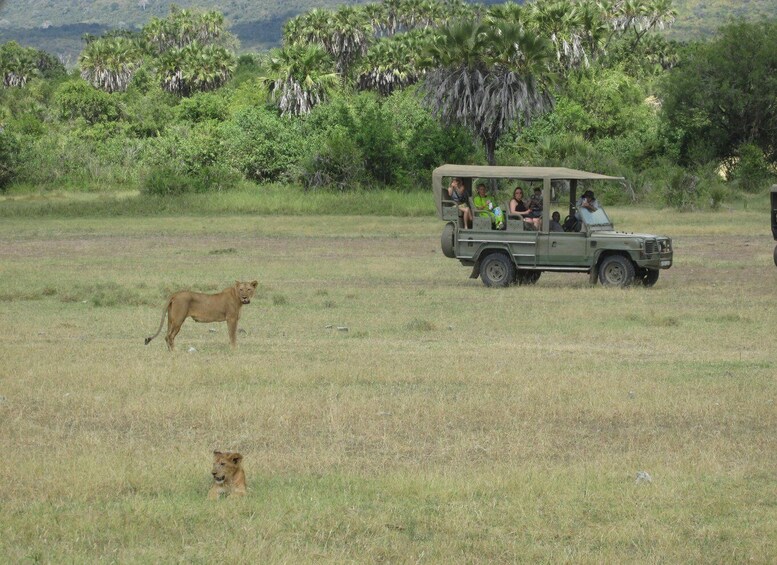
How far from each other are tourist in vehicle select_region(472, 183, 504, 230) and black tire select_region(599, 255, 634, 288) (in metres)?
2.00

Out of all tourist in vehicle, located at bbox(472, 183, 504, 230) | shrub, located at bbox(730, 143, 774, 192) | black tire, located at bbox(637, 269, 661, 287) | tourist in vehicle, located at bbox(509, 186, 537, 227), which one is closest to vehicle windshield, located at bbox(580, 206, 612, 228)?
tourist in vehicle, located at bbox(509, 186, 537, 227)

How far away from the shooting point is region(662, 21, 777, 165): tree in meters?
58.5

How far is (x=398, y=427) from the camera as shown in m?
10.5

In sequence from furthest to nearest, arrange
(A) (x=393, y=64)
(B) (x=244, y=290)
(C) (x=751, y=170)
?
(A) (x=393, y=64) → (C) (x=751, y=170) → (B) (x=244, y=290)

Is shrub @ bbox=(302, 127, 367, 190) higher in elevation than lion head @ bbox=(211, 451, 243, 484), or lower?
lower

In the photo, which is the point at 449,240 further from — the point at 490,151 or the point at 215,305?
the point at 490,151

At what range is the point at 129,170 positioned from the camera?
61.8m

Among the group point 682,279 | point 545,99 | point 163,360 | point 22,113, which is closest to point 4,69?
point 22,113

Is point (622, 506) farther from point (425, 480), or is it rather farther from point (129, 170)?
point (129, 170)

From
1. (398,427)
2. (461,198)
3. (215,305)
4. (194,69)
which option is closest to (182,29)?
(194,69)

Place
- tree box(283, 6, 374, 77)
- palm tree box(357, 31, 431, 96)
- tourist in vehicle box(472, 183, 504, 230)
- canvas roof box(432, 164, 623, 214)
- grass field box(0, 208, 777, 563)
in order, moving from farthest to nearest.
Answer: tree box(283, 6, 374, 77), palm tree box(357, 31, 431, 96), tourist in vehicle box(472, 183, 504, 230), canvas roof box(432, 164, 623, 214), grass field box(0, 208, 777, 563)

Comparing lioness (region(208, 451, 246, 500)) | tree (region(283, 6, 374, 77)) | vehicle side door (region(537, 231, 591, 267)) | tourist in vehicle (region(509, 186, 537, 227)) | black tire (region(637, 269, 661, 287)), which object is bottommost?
black tire (region(637, 269, 661, 287))

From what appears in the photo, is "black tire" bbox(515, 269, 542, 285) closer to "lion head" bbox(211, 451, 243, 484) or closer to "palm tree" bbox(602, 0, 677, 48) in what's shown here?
"lion head" bbox(211, 451, 243, 484)

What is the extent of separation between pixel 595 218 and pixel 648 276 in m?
1.44
